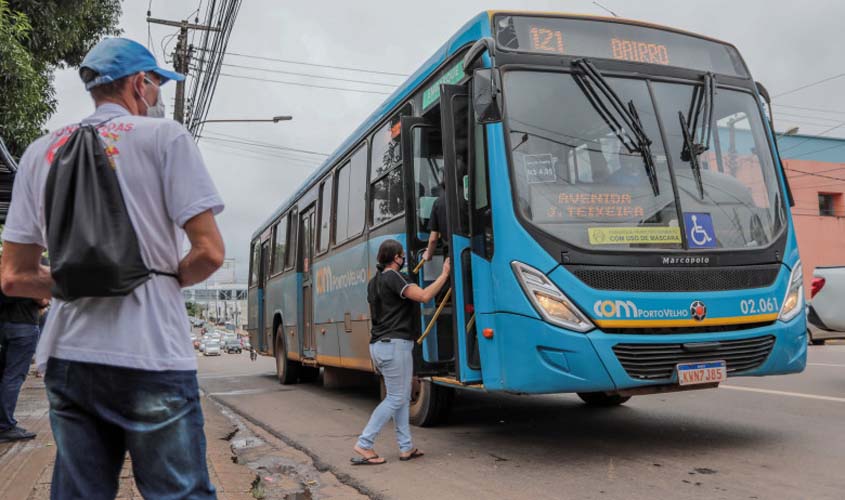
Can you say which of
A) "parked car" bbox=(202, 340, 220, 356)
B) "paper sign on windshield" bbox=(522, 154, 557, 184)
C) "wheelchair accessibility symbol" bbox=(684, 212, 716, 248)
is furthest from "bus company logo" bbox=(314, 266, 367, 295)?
"parked car" bbox=(202, 340, 220, 356)

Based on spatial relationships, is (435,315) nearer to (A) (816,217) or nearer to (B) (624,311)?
(B) (624,311)

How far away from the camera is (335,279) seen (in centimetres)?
966

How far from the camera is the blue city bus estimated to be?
17.2ft

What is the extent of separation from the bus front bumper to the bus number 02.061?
15 centimetres

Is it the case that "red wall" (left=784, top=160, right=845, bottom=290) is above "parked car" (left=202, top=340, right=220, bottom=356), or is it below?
above

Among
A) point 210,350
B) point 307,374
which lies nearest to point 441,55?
point 307,374

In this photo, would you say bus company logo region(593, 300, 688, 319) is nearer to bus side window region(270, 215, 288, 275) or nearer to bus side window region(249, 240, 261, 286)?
bus side window region(270, 215, 288, 275)

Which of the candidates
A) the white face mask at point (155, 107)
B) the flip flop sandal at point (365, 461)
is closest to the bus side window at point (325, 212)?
the flip flop sandal at point (365, 461)

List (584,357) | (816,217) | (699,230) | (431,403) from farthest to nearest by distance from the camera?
(816,217) → (431,403) → (699,230) → (584,357)

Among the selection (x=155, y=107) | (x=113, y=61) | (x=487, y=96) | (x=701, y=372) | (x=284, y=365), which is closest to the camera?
(x=113, y=61)

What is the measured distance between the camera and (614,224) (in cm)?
549

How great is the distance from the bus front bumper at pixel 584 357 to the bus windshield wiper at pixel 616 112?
1.37 meters

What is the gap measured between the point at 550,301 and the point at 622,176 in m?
1.23

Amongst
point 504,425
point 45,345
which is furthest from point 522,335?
point 45,345
